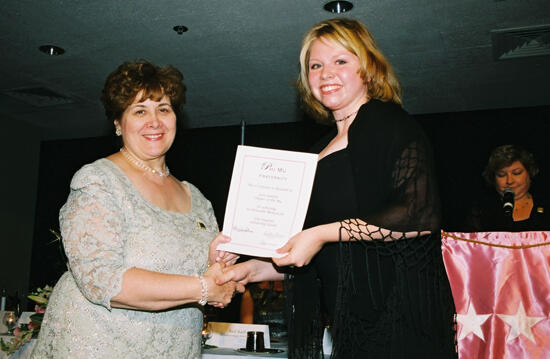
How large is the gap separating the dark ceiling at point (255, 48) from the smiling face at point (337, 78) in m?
2.86

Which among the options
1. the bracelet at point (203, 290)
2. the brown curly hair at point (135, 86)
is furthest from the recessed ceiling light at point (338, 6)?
the bracelet at point (203, 290)

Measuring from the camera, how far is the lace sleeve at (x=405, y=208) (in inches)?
59.7

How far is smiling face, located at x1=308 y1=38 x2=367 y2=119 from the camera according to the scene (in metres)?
1.89

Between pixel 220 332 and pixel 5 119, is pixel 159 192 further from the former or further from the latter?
pixel 5 119

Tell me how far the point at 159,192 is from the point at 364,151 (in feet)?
3.45

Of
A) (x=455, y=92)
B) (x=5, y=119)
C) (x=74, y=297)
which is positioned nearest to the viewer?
(x=74, y=297)

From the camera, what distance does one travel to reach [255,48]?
5.56 m

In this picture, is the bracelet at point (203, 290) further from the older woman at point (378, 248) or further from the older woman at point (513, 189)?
the older woman at point (513, 189)

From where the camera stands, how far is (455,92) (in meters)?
6.70

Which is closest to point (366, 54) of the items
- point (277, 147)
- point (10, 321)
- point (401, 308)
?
point (401, 308)

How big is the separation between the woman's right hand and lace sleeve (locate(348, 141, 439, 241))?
75 centimetres

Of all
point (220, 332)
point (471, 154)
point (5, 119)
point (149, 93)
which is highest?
point (5, 119)

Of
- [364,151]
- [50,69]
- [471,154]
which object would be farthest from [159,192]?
[471,154]

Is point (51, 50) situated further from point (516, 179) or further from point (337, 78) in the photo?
point (516, 179)
